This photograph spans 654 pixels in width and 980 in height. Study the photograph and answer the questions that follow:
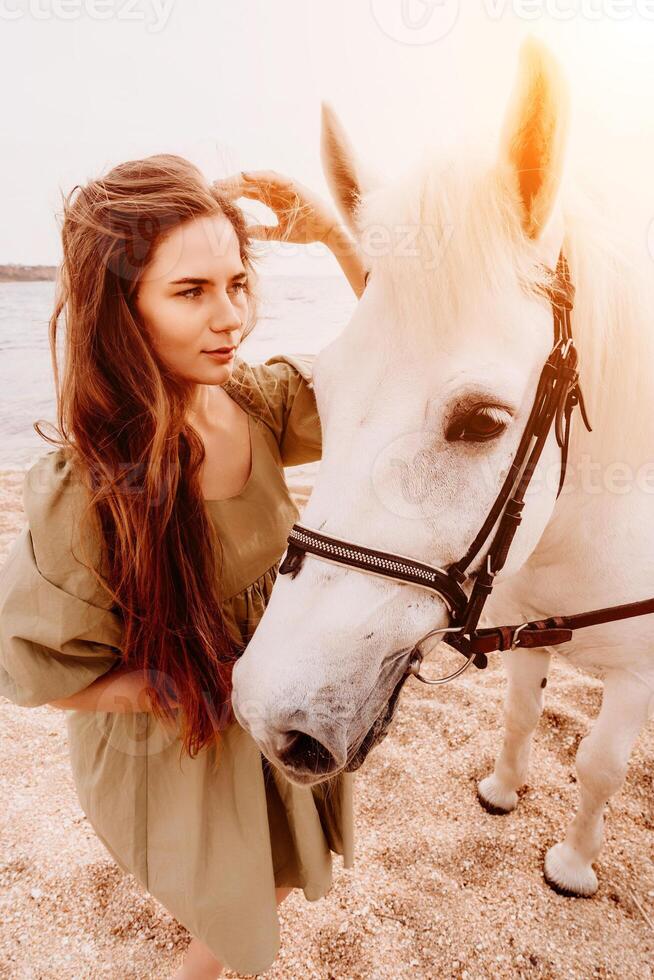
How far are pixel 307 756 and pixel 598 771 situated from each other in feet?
4.23

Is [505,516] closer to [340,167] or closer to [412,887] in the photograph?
[340,167]

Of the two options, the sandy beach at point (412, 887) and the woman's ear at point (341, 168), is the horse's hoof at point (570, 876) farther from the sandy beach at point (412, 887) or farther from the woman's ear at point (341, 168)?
the woman's ear at point (341, 168)

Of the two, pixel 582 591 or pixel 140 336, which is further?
pixel 582 591

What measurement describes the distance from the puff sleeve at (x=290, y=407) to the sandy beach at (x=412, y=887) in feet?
5.03

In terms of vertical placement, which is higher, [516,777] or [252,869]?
[252,869]

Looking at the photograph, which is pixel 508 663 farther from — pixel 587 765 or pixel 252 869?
pixel 252 869

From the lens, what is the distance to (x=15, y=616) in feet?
3.28

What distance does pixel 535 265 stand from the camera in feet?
3.30

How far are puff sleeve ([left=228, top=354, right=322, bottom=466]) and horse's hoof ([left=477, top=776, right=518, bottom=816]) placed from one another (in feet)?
5.28

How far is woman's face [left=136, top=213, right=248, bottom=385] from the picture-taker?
3.62 ft

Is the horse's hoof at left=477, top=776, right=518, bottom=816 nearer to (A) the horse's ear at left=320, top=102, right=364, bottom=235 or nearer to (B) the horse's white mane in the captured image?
(B) the horse's white mane

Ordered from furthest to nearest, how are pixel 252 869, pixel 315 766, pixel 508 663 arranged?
pixel 508 663 → pixel 252 869 → pixel 315 766

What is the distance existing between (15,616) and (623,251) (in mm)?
1415

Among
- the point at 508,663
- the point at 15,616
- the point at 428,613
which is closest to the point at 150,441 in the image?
the point at 15,616
